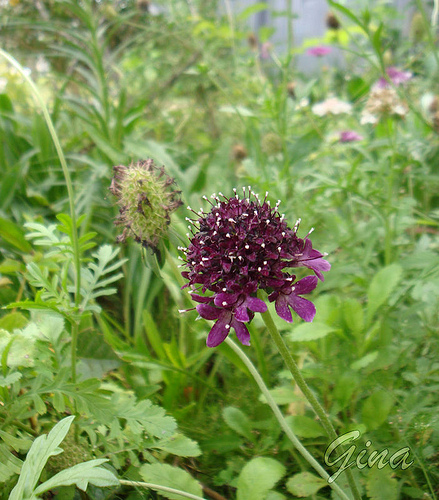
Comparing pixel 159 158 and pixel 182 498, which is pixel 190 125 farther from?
pixel 182 498

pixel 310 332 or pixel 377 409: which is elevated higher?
pixel 310 332

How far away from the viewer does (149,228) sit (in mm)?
867

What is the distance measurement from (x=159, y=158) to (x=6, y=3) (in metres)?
1.99

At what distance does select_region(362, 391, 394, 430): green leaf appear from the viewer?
0.86 metres

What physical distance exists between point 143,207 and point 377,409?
0.58 metres

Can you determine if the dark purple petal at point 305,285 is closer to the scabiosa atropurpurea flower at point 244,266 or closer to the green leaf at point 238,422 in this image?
the scabiosa atropurpurea flower at point 244,266

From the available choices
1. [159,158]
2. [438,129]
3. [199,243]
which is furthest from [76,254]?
[438,129]

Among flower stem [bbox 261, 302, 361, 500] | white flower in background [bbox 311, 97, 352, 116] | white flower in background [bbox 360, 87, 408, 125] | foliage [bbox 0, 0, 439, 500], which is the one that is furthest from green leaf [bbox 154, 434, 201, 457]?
white flower in background [bbox 311, 97, 352, 116]

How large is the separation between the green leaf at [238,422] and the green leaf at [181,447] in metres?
0.14

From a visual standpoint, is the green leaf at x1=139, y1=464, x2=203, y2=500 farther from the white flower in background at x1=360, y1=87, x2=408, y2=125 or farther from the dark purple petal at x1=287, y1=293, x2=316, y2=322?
the white flower in background at x1=360, y1=87, x2=408, y2=125

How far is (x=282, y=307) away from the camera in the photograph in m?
0.65

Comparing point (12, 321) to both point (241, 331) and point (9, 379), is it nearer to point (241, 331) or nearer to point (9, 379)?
point (9, 379)

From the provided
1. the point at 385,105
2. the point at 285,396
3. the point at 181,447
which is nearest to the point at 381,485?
the point at 285,396

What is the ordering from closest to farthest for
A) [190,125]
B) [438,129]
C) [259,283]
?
[259,283], [438,129], [190,125]
